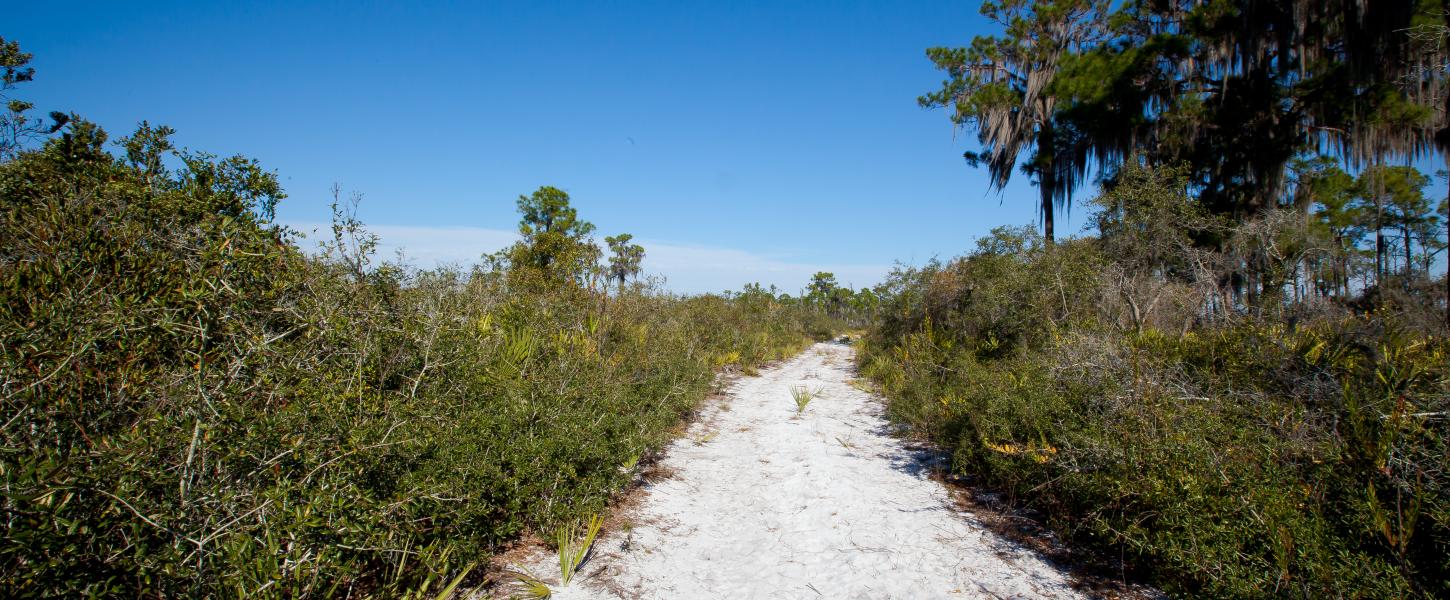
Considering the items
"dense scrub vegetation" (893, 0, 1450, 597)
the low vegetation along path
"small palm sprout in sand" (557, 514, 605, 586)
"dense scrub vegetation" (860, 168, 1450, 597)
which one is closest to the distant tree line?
"dense scrub vegetation" (893, 0, 1450, 597)

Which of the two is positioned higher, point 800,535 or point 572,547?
point 572,547

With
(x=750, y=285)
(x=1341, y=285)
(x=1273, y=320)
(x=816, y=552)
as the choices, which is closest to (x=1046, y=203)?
(x=1341, y=285)

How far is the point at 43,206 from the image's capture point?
2.86 metres

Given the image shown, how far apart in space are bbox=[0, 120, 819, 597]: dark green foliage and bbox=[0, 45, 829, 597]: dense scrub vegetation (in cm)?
1

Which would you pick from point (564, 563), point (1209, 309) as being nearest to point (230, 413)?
point (564, 563)

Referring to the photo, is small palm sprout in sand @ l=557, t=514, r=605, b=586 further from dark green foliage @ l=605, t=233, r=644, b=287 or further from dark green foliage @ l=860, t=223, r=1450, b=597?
dark green foliage @ l=605, t=233, r=644, b=287

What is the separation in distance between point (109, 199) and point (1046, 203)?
62.3 ft

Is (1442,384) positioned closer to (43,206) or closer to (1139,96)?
(43,206)

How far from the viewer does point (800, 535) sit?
185 inches

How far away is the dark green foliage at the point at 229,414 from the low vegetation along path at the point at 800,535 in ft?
1.97

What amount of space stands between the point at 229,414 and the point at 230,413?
1 cm

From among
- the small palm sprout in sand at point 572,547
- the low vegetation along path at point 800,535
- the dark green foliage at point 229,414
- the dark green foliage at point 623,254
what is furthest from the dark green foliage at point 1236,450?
the dark green foliage at point 623,254

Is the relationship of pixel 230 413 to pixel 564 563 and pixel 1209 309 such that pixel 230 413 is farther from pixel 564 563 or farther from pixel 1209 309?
pixel 1209 309

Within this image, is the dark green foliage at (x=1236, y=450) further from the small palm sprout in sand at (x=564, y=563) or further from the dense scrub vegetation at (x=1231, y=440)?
the small palm sprout in sand at (x=564, y=563)
